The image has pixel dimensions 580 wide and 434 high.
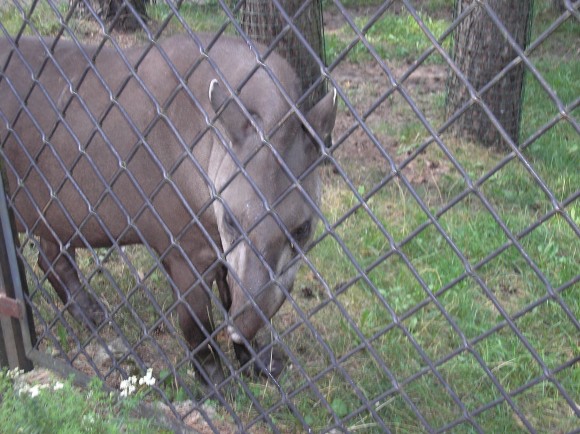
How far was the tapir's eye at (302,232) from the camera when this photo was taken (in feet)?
Result: 8.57

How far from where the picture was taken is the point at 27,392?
2545mm

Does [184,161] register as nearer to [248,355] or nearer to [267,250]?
[267,250]

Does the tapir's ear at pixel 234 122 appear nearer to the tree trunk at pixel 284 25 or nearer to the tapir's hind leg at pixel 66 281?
the tapir's hind leg at pixel 66 281

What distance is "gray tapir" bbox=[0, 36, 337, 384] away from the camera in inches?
93.2

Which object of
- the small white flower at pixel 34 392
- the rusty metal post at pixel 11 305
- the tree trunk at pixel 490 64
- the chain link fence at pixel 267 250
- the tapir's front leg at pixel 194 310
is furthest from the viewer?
the tree trunk at pixel 490 64

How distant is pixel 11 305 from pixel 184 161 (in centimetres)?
92

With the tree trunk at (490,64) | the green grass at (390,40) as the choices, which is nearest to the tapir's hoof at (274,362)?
the tree trunk at (490,64)

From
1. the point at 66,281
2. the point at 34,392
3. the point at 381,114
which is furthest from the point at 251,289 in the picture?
the point at 381,114

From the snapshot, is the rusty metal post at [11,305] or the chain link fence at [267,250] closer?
the chain link fence at [267,250]

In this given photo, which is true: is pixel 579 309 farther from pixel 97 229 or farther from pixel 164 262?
pixel 97 229

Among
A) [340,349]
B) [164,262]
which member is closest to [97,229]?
[164,262]

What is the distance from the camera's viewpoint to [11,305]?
2.89 metres

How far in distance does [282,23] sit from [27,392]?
3280 millimetres

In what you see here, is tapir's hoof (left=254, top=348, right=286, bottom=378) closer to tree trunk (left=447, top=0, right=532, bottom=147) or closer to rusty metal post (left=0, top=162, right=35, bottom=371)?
rusty metal post (left=0, top=162, right=35, bottom=371)
